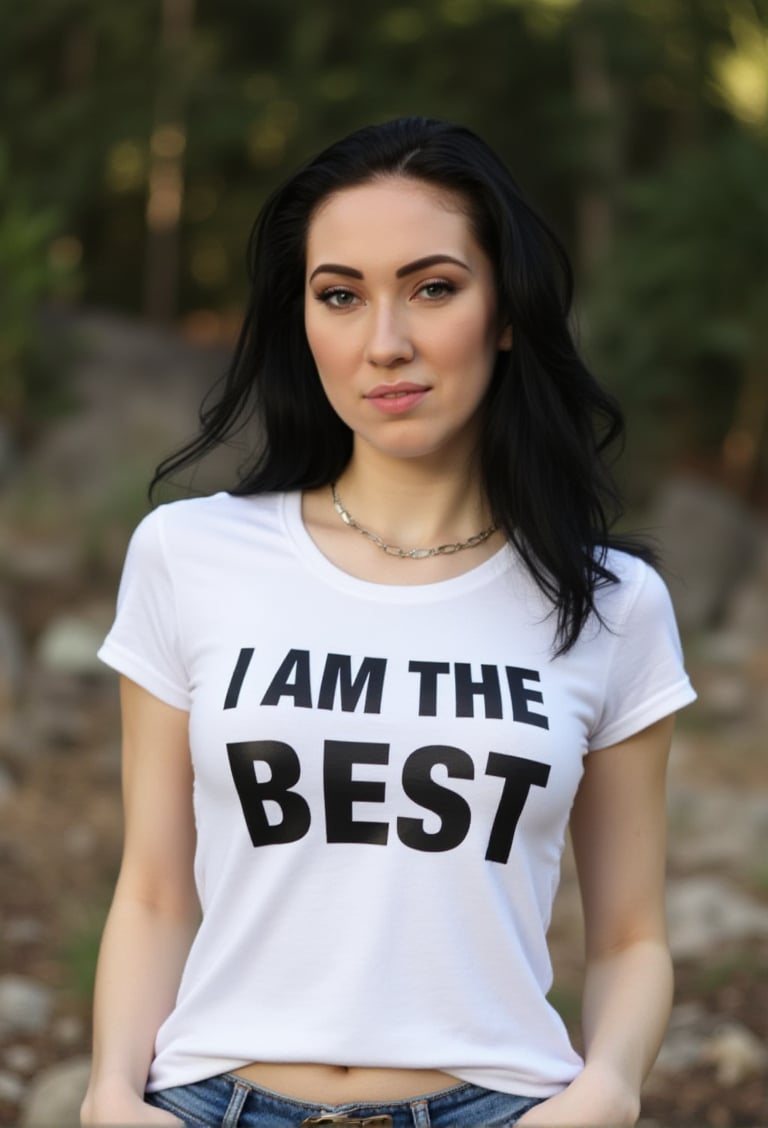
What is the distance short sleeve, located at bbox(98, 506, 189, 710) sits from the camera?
2193 millimetres

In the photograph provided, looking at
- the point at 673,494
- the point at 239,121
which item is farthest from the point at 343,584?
the point at 239,121

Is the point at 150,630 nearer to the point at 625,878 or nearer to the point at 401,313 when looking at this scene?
the point at 401,313

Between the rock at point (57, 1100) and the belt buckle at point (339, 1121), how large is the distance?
1759 mm

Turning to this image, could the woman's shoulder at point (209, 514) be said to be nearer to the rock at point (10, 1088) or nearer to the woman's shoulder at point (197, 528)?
the woman's shoulder at point (197, 528)

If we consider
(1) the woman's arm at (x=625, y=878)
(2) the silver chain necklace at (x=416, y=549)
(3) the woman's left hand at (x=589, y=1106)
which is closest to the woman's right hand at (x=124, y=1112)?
(3) the woman's left hand at (x=589, y=1106)

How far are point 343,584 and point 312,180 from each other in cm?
67

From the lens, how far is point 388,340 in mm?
2146

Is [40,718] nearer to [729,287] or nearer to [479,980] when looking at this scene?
[479,980]

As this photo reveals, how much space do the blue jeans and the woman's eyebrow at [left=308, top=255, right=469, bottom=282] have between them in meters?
1.17

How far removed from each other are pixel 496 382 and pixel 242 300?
11120 mm

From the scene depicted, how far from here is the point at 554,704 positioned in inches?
83.3

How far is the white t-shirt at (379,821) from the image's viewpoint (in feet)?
6.59

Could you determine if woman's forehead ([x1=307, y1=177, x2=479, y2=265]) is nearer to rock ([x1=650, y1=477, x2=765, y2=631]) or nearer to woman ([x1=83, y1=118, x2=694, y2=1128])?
woman ([x1=83, y1=118, x2=694, y2=1128])

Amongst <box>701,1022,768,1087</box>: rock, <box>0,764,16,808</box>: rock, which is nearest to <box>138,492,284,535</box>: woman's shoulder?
<box>701,1022,768,1087</box>: rock
